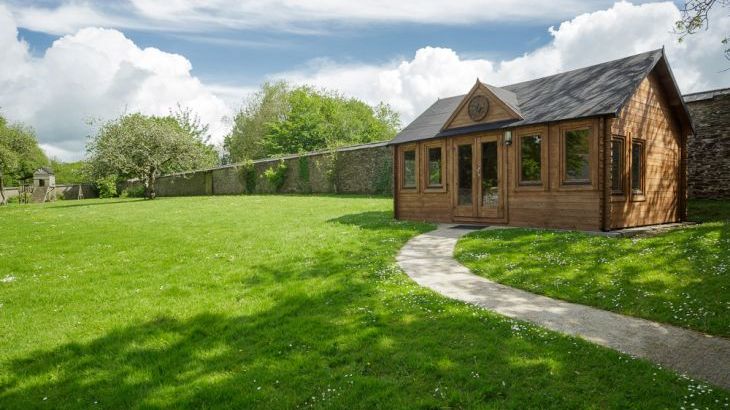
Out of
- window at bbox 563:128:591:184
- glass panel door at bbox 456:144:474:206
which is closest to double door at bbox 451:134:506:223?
glass panel door at bbox 456:144:474:206

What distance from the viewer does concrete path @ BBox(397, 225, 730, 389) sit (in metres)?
4.67

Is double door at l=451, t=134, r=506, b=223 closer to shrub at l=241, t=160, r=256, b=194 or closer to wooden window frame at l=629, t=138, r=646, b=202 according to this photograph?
wooden window frame at l=629, t=138, r=646, b=202

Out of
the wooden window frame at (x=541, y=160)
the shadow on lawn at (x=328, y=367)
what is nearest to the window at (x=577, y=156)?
the wooden window frame at (x=541, y=160)

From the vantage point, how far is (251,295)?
25.4 ft

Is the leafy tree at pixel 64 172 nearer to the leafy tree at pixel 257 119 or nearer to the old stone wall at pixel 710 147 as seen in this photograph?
the leafy tree at pixel 257 119

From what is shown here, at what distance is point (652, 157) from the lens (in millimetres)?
14609

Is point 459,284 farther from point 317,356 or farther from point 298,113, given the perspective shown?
point 298,113

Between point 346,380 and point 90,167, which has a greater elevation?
point 90,167

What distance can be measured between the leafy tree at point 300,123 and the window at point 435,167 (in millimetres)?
39165

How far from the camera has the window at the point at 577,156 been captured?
502 inches

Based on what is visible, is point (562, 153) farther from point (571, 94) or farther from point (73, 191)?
point (73, 191)

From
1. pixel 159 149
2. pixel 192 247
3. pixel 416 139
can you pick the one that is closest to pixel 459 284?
pixel 192 247

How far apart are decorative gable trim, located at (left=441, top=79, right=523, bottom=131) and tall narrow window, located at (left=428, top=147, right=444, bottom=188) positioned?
968 millimetres

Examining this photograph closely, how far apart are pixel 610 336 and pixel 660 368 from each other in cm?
93
